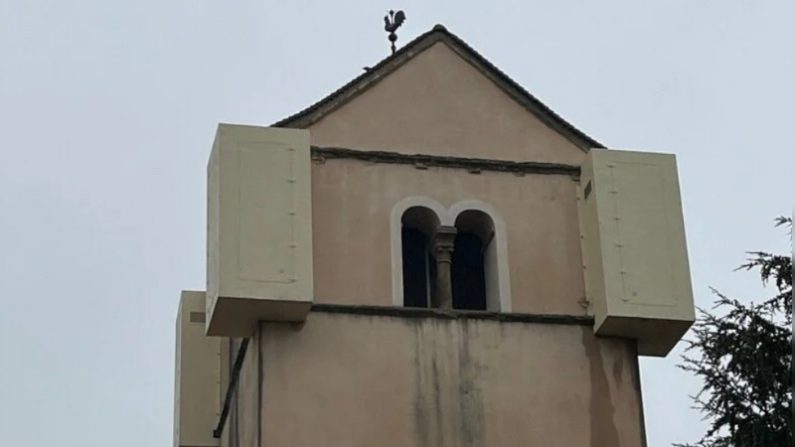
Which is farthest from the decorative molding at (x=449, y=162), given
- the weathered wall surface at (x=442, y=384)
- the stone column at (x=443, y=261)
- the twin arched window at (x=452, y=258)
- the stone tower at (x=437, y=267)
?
the weathered wall surface at (x=442, y=384)

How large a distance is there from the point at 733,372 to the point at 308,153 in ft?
25.9

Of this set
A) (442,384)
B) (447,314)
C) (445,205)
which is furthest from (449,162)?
(442,384)

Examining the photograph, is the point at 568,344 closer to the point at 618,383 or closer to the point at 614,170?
the point at 618,383

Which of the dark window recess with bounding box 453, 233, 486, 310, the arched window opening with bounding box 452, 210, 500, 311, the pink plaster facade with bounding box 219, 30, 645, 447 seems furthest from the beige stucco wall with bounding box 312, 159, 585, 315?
the dark window recess with bounding box 453, 233, 486, 310

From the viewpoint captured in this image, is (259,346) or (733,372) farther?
(733,372)

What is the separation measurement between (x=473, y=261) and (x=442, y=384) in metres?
2.12

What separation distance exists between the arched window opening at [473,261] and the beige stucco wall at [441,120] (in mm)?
817

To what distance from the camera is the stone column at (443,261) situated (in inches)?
864

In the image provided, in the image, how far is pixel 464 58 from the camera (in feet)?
77.7

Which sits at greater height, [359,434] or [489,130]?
[489,130]

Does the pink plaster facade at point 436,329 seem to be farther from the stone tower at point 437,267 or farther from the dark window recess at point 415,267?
the dark window recess at point 415,267

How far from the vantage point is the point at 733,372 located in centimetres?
2709

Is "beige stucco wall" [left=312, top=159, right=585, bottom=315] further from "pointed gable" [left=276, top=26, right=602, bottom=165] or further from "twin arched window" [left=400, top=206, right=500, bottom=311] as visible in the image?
→ "pointed gable" [left=276, top=26, right=602, bottom=165]

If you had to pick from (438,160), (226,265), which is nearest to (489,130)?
(438,160)
